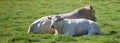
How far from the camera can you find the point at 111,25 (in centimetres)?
1606

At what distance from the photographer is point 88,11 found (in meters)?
15.4

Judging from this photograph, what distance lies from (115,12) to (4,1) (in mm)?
12498

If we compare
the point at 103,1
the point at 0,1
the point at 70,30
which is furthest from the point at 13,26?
the point at 0,1

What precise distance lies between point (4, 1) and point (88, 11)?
16884 millimetres

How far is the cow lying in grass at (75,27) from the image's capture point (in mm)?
13273

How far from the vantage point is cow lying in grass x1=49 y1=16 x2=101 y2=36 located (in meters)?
13.3

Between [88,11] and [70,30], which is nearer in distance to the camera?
[70,30]

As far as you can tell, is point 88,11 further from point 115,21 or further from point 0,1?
point 0,1

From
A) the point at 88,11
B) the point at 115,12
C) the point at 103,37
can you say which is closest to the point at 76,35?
the point at 103,37

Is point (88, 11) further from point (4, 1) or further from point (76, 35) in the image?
point (4, 1)

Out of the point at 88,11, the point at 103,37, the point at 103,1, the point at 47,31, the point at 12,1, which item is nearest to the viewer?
the point at 103,37

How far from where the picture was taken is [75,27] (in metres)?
13.4

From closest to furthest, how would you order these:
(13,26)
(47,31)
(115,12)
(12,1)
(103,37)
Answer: (103,37) → (47,31) → (13,26) → (115,12) → (12,1)

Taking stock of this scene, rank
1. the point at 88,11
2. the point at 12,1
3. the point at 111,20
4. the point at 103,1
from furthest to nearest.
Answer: the point at 12,1
the point at 103,1
the point at 111,20
the point at 88,11
